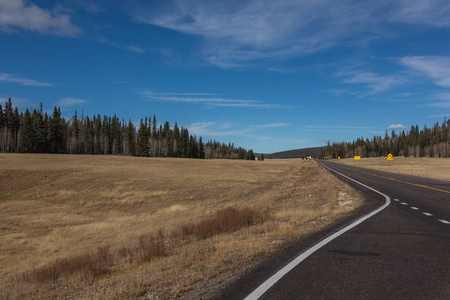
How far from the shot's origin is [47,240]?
50.4ft

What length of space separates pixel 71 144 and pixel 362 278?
12081 cm

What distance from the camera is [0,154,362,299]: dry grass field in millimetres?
6102

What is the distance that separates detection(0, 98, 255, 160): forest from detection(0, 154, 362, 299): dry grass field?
59.5m

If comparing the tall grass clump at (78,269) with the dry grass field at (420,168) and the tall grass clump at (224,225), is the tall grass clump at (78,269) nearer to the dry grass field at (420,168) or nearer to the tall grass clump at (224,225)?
the tall grass clump at (224,225)

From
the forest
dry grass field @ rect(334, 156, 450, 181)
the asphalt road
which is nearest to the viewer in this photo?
the asphalt road

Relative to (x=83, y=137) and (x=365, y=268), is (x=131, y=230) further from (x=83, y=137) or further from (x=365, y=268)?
(x=83, y=137)

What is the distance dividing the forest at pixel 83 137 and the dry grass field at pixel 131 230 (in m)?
59.5

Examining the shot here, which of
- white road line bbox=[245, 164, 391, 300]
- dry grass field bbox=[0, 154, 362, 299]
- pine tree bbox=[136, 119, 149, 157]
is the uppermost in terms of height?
pine tree bbox=[136, 119, 149, 157]

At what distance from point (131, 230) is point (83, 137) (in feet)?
386

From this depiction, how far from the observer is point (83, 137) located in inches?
4776

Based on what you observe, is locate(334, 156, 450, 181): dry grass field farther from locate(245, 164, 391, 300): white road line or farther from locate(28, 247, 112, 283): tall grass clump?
locate(28, 247, 112, 283): tall grass clump

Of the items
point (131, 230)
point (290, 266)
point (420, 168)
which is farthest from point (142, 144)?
point (290, 266)

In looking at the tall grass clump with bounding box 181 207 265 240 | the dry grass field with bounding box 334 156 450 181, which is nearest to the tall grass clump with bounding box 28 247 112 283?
the tall grass clump with bounding box 181 207 265 240

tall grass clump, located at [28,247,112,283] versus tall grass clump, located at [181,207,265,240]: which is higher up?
tall grass clump, located at [181,207,265,240]
